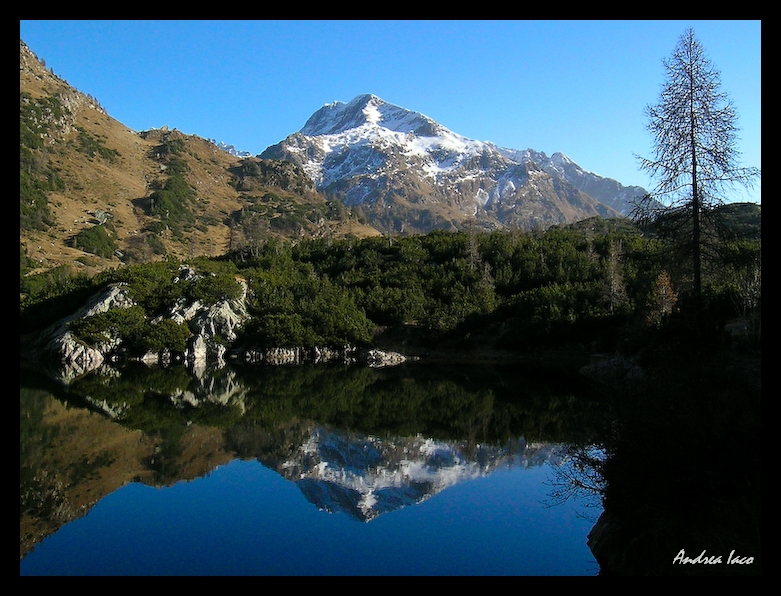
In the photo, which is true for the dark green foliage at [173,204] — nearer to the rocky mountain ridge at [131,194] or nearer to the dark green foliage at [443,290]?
the rocky mountain ridge at [131,194]

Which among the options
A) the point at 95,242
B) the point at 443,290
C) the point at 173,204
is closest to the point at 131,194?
the point at 173,204

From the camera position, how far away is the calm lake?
11562 millimetres

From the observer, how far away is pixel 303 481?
17.5 meters

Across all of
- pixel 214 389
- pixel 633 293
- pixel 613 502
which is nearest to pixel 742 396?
pixel 613 502

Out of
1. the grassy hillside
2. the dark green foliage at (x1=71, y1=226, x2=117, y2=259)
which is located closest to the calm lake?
the grassy hillside

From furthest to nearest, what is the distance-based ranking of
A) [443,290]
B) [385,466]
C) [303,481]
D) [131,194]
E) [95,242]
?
[131,194], [95,242], [443,290], [385,466], [303,481]

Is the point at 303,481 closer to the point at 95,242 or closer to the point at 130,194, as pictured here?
the point at 95,242

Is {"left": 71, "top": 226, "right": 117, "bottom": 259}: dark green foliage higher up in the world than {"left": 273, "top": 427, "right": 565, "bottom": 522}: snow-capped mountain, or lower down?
higher up

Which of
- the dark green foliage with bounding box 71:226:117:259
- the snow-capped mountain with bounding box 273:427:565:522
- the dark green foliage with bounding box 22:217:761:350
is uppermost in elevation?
the dark green foliage with bounding box 71:226:117:259

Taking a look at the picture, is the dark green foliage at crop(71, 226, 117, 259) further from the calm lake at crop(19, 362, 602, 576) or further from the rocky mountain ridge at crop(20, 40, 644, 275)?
the calm lake at crop(19, 362, 602, 576)
